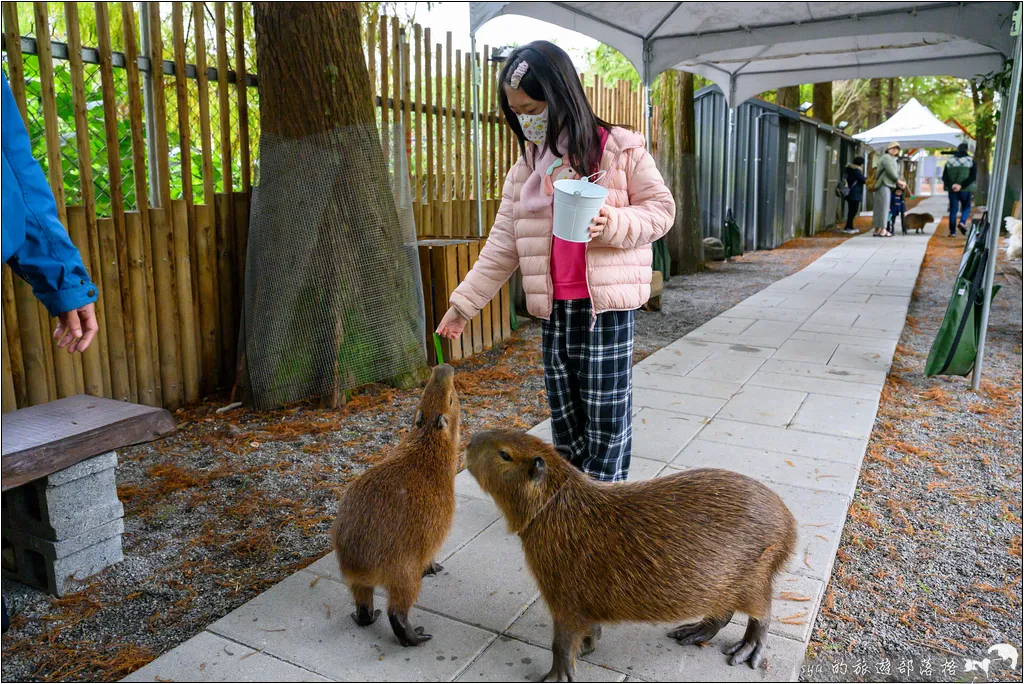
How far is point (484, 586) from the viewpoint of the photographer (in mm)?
2844

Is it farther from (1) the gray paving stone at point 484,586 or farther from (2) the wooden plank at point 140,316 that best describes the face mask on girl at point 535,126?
(2) the wooden plank at point 140,316

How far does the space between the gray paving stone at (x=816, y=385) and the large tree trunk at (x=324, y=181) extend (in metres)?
2.95

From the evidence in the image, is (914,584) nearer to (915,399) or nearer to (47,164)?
(915,399)

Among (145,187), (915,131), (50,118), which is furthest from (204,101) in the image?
(915,131)

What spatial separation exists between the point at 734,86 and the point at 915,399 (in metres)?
8.37

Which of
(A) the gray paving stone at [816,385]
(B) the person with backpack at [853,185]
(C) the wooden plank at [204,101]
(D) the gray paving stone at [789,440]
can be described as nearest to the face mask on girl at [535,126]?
(D) the gray paving stone at [789,440]

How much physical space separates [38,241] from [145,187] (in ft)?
9.74

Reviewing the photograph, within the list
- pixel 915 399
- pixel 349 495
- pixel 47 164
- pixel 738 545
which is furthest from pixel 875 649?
pixel 47 164

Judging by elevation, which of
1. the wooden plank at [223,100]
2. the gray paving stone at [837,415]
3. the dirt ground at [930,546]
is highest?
the wooden plank at [223,100]

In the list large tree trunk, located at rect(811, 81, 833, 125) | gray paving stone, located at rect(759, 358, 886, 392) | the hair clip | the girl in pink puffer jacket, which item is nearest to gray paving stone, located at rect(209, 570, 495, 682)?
the girl in pink puffer jacket

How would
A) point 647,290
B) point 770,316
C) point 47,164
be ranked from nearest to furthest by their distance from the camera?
point 647,290 < point 47,164 < point 770,316

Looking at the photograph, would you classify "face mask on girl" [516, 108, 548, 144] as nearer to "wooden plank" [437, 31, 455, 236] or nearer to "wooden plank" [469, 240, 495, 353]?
"wooden plank" [469, 240, 495, 353]

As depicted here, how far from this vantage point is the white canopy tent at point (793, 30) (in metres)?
7.52

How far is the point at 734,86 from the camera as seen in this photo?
40.9ft
